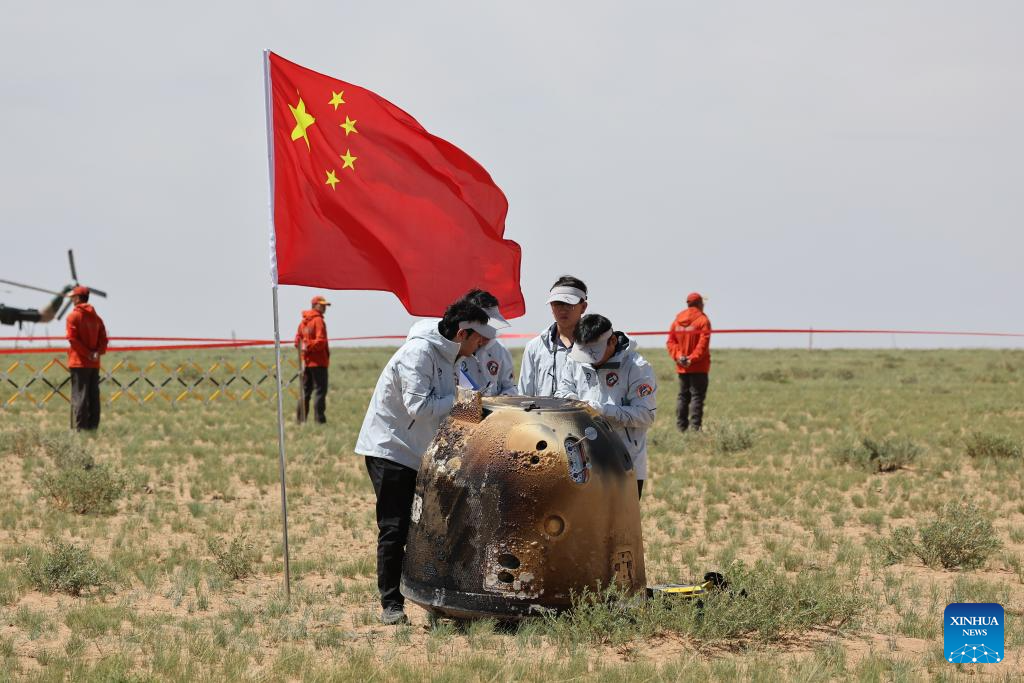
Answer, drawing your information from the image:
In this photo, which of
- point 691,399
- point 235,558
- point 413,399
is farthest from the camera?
point 691,399

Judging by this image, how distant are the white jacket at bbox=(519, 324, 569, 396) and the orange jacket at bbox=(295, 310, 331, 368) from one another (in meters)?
10.9

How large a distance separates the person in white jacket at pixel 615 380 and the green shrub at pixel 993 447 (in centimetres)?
962

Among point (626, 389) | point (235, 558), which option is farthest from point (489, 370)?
point (235, 558)

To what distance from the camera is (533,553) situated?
20.8 feet

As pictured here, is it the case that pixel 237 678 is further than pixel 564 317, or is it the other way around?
Result: pixel 564 317

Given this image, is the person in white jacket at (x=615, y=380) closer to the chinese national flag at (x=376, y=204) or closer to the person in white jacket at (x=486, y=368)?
the person in white jacket at (x=486, y=368)

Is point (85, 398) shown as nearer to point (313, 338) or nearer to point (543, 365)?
point (313, 338)

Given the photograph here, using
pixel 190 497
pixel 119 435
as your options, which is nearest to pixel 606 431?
pixel 190 497

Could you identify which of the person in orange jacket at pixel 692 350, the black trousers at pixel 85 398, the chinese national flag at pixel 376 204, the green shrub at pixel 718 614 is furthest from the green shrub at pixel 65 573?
the person in orange jacket at pixel 692 350

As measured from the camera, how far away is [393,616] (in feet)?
23.9

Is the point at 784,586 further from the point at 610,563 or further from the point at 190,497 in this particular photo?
the point at 190,497

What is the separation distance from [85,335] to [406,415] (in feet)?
36.7

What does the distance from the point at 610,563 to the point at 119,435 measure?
1322 centimetres

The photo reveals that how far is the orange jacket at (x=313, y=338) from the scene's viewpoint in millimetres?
18391
